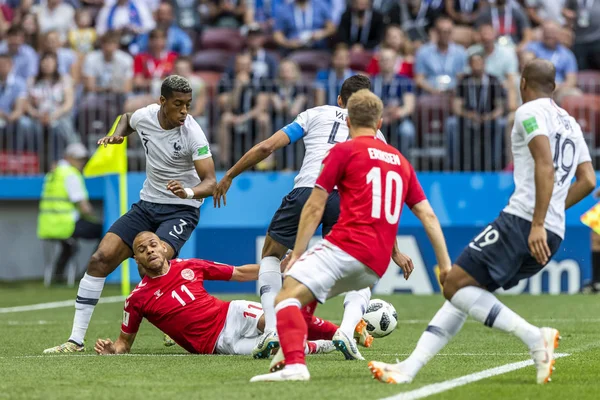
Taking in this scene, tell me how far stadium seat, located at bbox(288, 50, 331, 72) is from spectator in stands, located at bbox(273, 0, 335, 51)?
42 centimetres

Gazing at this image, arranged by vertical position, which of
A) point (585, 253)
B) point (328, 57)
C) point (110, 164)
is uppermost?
point (328, 57)

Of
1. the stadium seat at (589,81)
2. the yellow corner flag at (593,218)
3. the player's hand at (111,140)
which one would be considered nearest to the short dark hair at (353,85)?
the player's hand at (111,140)

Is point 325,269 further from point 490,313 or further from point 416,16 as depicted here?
point 416,16

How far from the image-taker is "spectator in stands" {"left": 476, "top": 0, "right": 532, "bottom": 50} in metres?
19.5

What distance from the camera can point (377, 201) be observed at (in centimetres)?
705

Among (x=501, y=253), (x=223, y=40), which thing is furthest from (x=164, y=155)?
(x=223, y=40)

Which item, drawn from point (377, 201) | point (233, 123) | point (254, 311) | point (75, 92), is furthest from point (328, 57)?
point (377, 201)

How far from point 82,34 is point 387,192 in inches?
622

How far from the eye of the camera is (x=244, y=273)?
31.7 feet

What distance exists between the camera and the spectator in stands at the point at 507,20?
1953 centimetres

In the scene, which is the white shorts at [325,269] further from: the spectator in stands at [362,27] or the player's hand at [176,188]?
the spectator in stands at [362,27]

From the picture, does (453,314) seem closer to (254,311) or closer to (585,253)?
(254,311)

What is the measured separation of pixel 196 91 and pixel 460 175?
4.40 metres

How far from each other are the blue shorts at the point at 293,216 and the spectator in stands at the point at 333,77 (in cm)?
873
